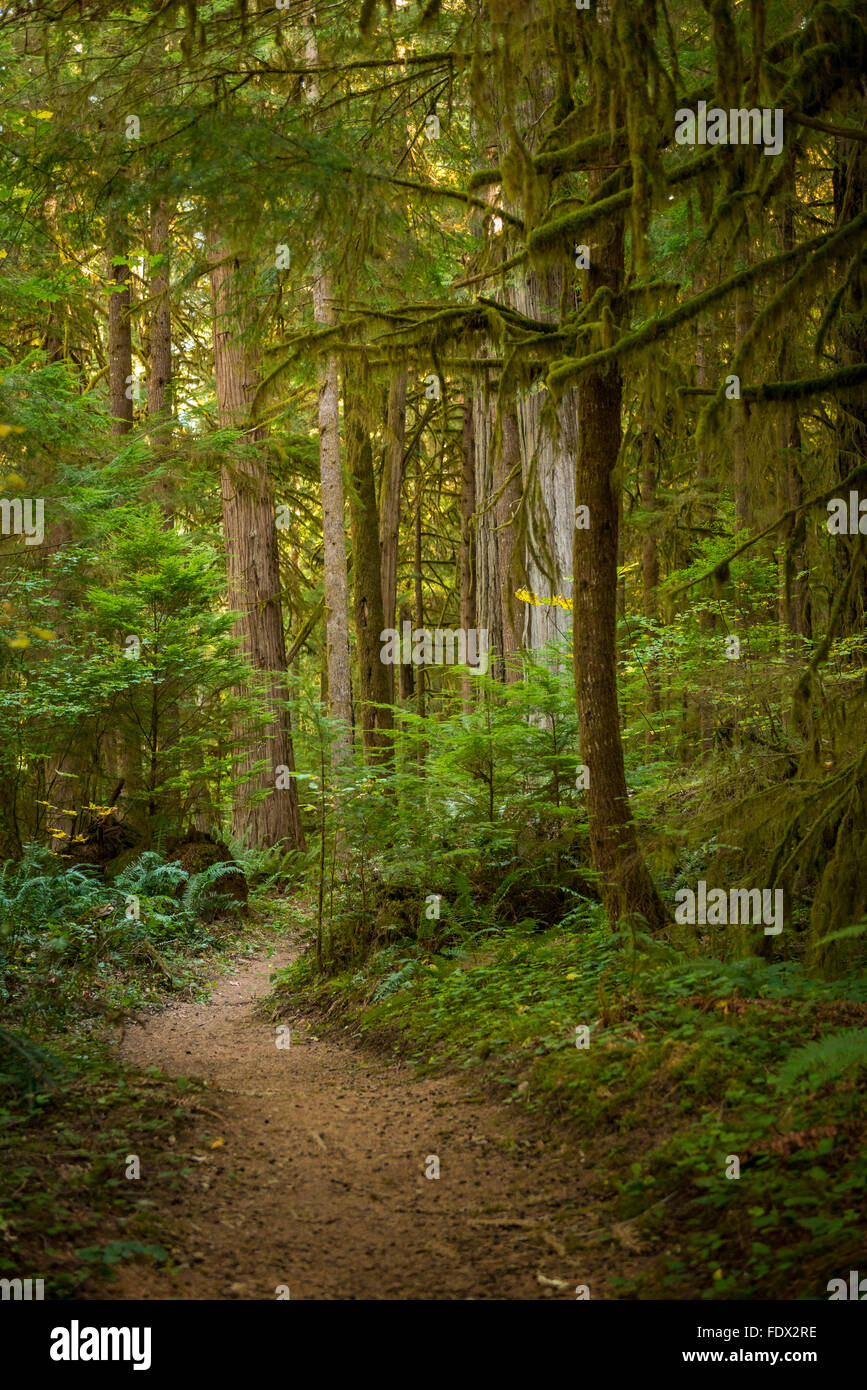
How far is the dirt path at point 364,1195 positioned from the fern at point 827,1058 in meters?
1.04

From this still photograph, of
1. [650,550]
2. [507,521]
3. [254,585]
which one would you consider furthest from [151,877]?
[650,550]

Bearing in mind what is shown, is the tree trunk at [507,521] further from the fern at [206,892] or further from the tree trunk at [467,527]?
the fern at [206,892]

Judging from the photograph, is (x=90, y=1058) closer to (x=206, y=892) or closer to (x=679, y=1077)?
(x=679, y=1077)

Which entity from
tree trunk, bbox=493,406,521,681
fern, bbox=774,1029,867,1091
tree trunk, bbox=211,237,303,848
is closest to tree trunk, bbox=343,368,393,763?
tree trunk, bbox=211,237,303,848

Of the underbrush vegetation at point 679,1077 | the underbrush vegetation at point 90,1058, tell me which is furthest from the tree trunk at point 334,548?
the underbrush vegetation at point 679,1077

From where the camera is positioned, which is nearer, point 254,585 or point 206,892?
point 206,892

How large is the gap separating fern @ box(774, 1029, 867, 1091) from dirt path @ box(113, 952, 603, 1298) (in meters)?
1.04

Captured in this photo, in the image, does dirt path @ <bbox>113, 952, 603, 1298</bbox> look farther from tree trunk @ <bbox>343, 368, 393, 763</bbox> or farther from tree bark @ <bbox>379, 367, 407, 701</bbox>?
tree bark @ <bbox>379, 367, 407, 701</bbox>

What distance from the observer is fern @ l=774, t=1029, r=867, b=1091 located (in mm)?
3506

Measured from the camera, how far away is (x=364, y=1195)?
4430mm

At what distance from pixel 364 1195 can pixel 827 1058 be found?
2.23 metres

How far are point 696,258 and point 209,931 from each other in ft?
26.1

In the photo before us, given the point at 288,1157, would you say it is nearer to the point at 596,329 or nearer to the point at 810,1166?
the point at 810,1166

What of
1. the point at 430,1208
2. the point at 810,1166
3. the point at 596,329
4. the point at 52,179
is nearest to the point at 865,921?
the point at 810,1166
